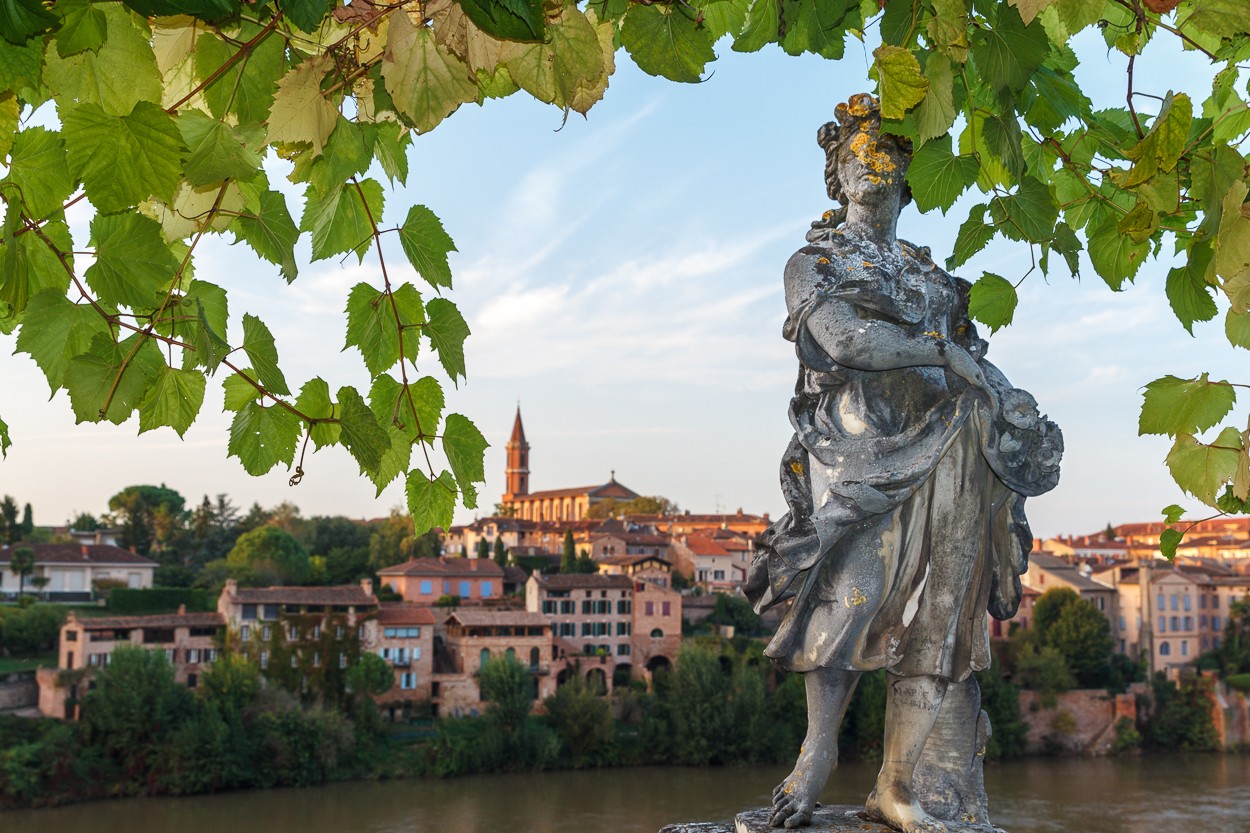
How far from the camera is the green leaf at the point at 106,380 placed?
138 centimetres

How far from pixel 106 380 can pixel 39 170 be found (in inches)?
11.1

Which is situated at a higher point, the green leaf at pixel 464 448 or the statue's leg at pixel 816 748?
the green leaf at pixel 464 448

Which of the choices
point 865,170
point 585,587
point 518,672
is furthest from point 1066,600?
point 865,170

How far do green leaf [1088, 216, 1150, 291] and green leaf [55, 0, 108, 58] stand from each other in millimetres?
1585

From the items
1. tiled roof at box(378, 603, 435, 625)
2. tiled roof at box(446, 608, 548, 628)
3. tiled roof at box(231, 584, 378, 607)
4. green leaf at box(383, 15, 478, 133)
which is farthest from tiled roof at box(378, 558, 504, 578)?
green leaf at box(383, 15, 478, 133)

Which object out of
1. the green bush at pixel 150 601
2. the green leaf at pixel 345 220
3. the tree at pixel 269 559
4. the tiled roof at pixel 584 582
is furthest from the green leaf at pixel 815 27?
the tree at pixel 269 559

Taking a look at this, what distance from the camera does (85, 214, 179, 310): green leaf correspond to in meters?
1.30

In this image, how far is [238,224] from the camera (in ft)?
5.82

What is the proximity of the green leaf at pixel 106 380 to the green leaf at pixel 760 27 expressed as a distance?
99 cm

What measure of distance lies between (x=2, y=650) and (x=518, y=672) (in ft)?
45.0

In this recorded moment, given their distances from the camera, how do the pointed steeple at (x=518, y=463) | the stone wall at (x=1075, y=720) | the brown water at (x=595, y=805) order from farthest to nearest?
the pointed steeple at (x=518, y=463)
the stone wall at (x=1075, y=720)
the brown water at (x=595, y=805)

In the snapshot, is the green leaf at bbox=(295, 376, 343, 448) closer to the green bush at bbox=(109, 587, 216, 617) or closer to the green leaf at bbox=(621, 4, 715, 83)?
the green leaf at bbox=(621, 4, 715, 83)

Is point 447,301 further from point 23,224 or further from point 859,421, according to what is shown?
point 859,421

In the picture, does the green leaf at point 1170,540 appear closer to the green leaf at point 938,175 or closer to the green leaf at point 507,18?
the green leaf at point 938,175
